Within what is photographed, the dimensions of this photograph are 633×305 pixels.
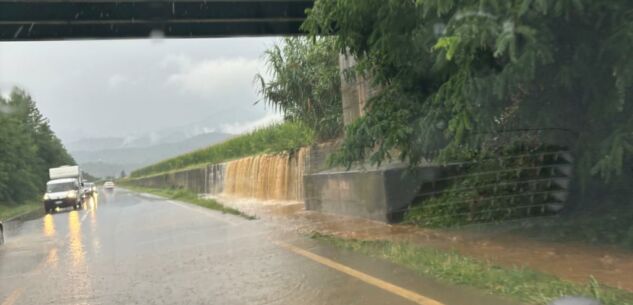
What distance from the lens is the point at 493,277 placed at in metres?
6.50

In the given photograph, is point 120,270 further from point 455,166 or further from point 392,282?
point 455,166

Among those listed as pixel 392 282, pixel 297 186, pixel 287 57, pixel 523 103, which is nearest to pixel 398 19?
pixel 523 103

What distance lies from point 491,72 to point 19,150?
49.6 m

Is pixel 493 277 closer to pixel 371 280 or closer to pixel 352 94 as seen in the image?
pixel 371 280

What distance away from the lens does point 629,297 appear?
17.9ft

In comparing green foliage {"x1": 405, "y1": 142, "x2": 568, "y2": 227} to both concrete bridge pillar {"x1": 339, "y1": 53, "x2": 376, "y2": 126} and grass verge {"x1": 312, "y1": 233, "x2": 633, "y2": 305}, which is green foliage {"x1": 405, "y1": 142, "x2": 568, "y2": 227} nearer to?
grass verge {"x1": 312, "y1": 233, "x2": 633, "y2": 305}

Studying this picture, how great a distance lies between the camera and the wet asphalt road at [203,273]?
21.8 ft

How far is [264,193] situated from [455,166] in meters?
16.2

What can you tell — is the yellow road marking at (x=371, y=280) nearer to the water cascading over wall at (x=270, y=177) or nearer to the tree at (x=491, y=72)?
the tree at (x=491, y=72)

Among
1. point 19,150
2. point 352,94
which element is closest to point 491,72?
point 352,94

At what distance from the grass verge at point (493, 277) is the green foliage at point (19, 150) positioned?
38.1 meters

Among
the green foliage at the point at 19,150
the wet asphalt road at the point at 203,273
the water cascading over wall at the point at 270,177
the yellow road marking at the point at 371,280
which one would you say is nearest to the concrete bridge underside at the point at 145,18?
the wet asphalt road at the point at 203,273

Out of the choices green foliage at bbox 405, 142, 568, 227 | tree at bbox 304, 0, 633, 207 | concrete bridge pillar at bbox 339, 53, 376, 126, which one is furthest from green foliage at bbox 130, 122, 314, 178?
tree at bbox 304, 0, 633, 207

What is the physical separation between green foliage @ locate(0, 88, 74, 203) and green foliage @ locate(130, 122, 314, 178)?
14.1 metres
